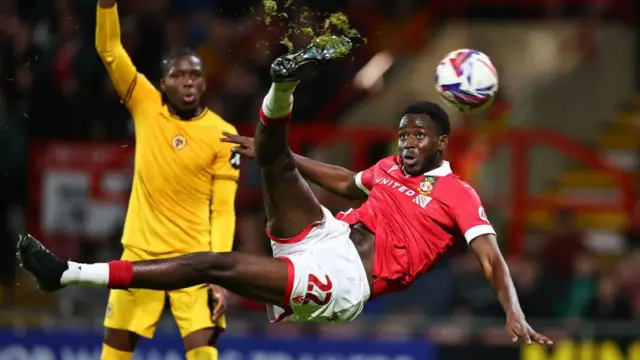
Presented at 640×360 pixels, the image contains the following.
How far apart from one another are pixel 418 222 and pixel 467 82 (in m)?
1.06

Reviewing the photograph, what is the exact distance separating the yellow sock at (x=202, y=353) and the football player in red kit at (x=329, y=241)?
878 millimetres

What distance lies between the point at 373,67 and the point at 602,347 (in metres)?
4.71

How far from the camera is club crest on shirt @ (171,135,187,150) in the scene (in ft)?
27.9

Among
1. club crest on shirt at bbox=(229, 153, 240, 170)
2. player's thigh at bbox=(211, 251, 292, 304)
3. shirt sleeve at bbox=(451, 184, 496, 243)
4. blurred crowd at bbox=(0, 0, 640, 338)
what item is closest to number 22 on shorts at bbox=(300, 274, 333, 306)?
player's thigh at bbox=(211, 251, 292, 304)

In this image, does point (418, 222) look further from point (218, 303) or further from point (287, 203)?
point (218, 303)

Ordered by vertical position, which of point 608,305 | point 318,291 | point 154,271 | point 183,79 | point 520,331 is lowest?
point 608,305

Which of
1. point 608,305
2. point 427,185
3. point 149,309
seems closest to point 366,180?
point 427,185

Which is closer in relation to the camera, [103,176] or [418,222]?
[418,222]

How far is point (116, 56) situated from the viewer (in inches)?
330

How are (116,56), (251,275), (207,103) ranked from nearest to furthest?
(251,275)
(116,56)
(207,103)

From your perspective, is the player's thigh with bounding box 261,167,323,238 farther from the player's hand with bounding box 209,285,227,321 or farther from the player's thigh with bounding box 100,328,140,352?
the player's thigh with bounding box 100,328,140,352

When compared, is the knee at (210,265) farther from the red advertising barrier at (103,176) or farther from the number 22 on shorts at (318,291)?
the red advertising barrier at (103,176)

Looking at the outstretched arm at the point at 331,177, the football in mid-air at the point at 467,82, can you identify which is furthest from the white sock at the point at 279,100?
the football in mid-air at the point at 467,82

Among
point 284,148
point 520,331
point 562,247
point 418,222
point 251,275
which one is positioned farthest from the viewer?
point 562,247
